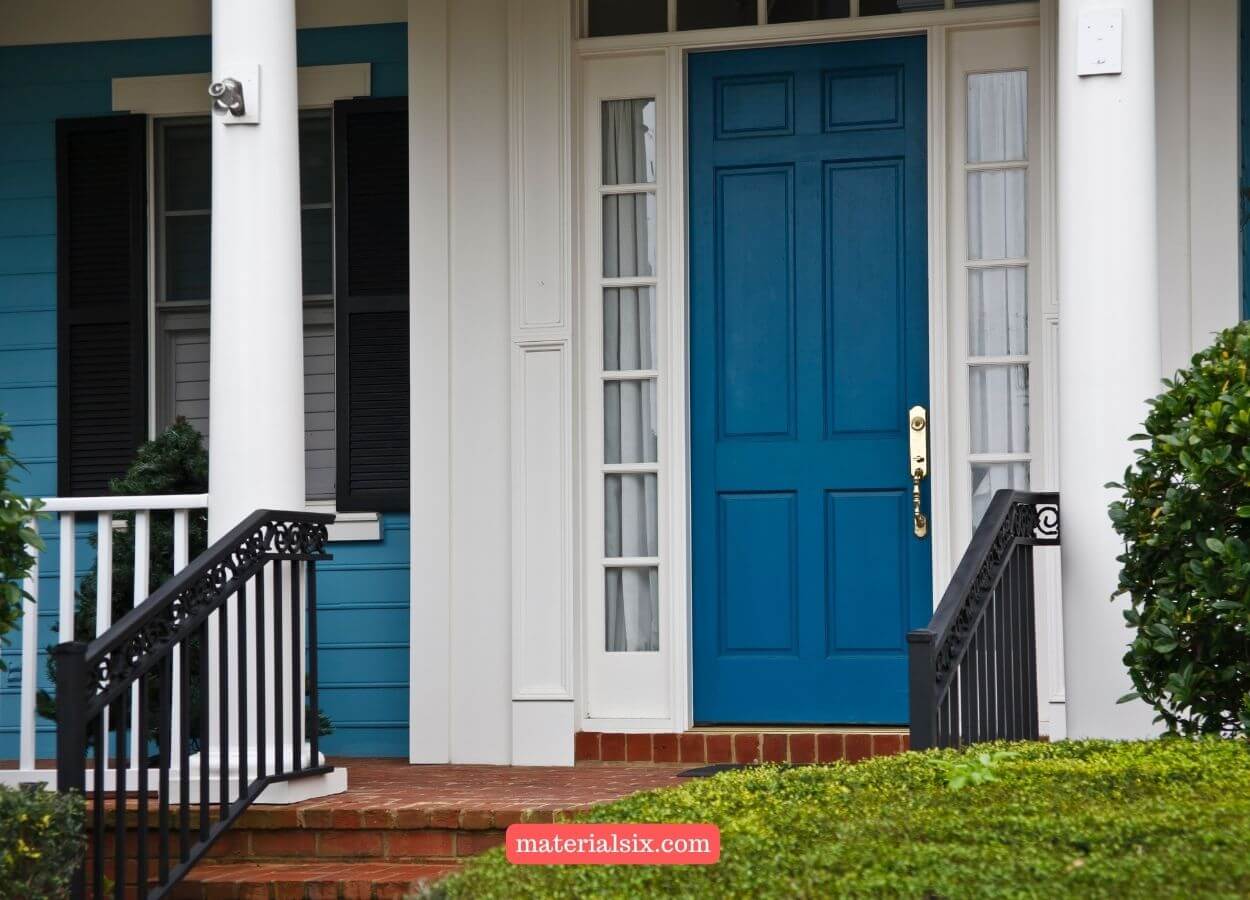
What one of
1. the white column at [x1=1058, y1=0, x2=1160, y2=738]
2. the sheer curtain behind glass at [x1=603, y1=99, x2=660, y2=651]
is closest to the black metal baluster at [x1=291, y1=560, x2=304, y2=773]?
the sheer curtain behind glass at [x1=603, y1=99, x2=660, y2=651]

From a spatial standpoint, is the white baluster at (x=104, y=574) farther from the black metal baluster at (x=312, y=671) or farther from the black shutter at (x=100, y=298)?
the black shutter at (x=100, y=298)

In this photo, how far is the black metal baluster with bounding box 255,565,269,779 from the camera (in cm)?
505

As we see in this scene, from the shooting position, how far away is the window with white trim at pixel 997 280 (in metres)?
6.29

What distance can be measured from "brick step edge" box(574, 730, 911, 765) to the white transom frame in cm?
6

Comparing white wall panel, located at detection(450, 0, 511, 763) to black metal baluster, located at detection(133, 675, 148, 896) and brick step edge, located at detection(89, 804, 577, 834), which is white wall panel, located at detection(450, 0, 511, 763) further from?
black metal baluster, located at detection(133, 675, 148, 896)

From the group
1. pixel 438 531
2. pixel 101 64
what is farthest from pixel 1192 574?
pixel 101 64

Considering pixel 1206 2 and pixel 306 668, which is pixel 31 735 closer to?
pixel 306 668

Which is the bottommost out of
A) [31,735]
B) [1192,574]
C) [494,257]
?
[31,735]

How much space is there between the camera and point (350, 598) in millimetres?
6949

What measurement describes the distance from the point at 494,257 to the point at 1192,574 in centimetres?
317

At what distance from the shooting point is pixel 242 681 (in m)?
5.06

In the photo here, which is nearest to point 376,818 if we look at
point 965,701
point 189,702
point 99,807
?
point 189,702

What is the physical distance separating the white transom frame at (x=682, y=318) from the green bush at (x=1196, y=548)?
1.41 m

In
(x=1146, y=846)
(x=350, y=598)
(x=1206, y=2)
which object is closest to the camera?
(x=1146, y=846)
